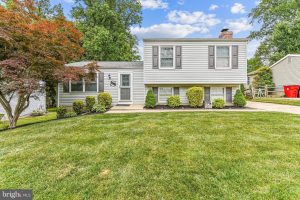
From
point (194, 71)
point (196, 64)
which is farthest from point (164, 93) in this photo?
point (196, 64)

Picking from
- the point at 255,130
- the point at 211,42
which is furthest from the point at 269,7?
the point at 255,130

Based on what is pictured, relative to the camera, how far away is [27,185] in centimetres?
277

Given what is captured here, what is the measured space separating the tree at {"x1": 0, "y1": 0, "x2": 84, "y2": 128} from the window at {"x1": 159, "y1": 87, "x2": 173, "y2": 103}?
19.5 ft

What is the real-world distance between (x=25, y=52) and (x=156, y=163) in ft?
20.8

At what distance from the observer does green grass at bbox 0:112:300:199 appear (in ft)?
8.46

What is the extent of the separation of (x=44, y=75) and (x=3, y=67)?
1489 mm

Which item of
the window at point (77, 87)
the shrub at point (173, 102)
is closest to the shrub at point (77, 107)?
the window at point (77, 87)

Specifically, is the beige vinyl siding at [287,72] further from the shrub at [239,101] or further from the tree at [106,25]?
the tree at [106,25]

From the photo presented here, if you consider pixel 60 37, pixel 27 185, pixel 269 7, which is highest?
pixel 269 7

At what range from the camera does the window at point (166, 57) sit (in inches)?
449

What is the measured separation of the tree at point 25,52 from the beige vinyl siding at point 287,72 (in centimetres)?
1876

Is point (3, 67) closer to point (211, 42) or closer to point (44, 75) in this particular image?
point (44, 75)

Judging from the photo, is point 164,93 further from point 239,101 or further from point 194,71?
point 239,101

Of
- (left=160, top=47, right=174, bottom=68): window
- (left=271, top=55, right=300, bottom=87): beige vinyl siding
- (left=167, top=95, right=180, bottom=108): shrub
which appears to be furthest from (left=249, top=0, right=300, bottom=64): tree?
(left=167, top=95, right=180, bottom=108): shrub
